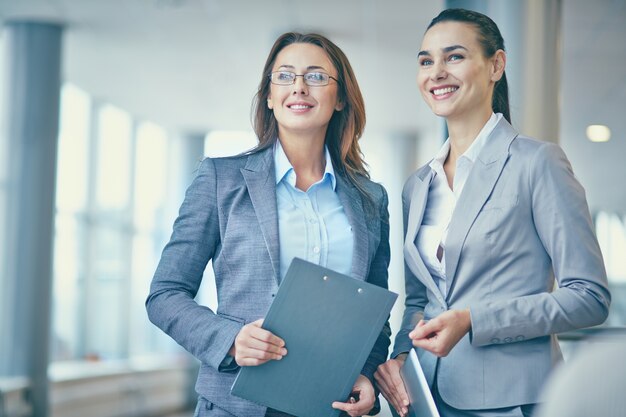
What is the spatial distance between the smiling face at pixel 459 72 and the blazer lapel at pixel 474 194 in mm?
103

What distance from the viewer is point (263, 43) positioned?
874 centimetres

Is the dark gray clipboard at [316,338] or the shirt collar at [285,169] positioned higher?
the shirt collar at [285,169]

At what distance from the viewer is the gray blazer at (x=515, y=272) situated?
1658 millimetres

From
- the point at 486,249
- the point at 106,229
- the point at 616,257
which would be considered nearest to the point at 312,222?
the point at 486,249

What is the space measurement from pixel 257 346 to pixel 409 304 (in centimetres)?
43

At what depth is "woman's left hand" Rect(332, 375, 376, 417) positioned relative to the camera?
6.02 feet

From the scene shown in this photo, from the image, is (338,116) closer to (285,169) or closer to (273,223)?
(285,169)

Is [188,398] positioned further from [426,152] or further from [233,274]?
[233,274]

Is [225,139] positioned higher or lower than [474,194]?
higher

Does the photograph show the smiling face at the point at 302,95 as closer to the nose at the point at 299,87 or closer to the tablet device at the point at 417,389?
the nose at the point at 299,87

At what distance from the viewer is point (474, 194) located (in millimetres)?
1780

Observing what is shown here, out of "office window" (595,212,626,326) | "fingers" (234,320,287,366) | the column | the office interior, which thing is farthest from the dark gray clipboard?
"office window" (595,212,626,326)

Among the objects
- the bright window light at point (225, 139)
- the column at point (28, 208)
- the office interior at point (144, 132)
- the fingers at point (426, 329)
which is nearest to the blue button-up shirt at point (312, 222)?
the fingers at point (426, 329)

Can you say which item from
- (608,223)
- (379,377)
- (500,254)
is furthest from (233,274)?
(608,223)
